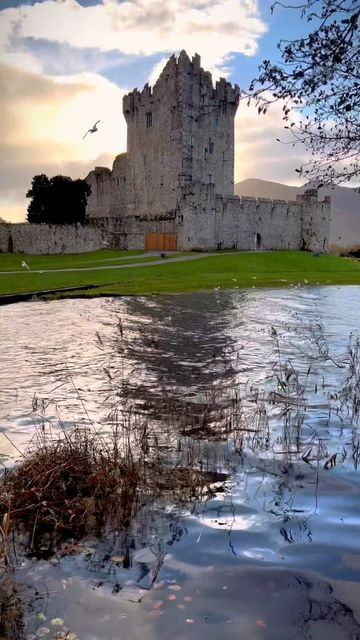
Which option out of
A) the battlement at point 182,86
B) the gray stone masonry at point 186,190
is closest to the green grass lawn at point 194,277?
A: the gray stone masonry at point 186,190

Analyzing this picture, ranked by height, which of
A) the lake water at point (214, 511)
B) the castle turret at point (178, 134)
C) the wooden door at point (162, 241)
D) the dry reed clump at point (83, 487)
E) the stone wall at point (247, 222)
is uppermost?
the castle turret at point (178, 134)

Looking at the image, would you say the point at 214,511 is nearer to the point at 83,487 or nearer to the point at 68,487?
the point at 83,487

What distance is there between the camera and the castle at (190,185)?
2391 inches

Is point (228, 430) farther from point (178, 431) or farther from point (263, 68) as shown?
point (263, 68)

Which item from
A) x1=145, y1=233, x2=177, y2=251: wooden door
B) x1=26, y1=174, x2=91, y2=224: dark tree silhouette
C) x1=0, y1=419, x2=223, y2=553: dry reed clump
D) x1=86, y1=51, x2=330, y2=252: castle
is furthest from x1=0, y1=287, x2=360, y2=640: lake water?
x1=26, y1=174, x2=91, y2=224: dark tree silhouette

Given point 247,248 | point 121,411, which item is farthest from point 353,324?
point 247,248

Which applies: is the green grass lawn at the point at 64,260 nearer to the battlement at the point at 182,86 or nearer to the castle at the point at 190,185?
the castle at the point at 190,185

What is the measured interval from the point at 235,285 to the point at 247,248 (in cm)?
3367

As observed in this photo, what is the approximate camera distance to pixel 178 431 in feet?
25.9

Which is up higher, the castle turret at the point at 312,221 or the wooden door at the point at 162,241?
the castle turret at the point at 312,221

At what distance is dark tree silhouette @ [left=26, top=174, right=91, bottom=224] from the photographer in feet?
223

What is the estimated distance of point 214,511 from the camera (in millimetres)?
5707

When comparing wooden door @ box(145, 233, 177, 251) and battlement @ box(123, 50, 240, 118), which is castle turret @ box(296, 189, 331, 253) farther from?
wooden door @ box(145, 233, 177, 251)

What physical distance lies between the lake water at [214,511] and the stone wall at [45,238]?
40.8 metres
